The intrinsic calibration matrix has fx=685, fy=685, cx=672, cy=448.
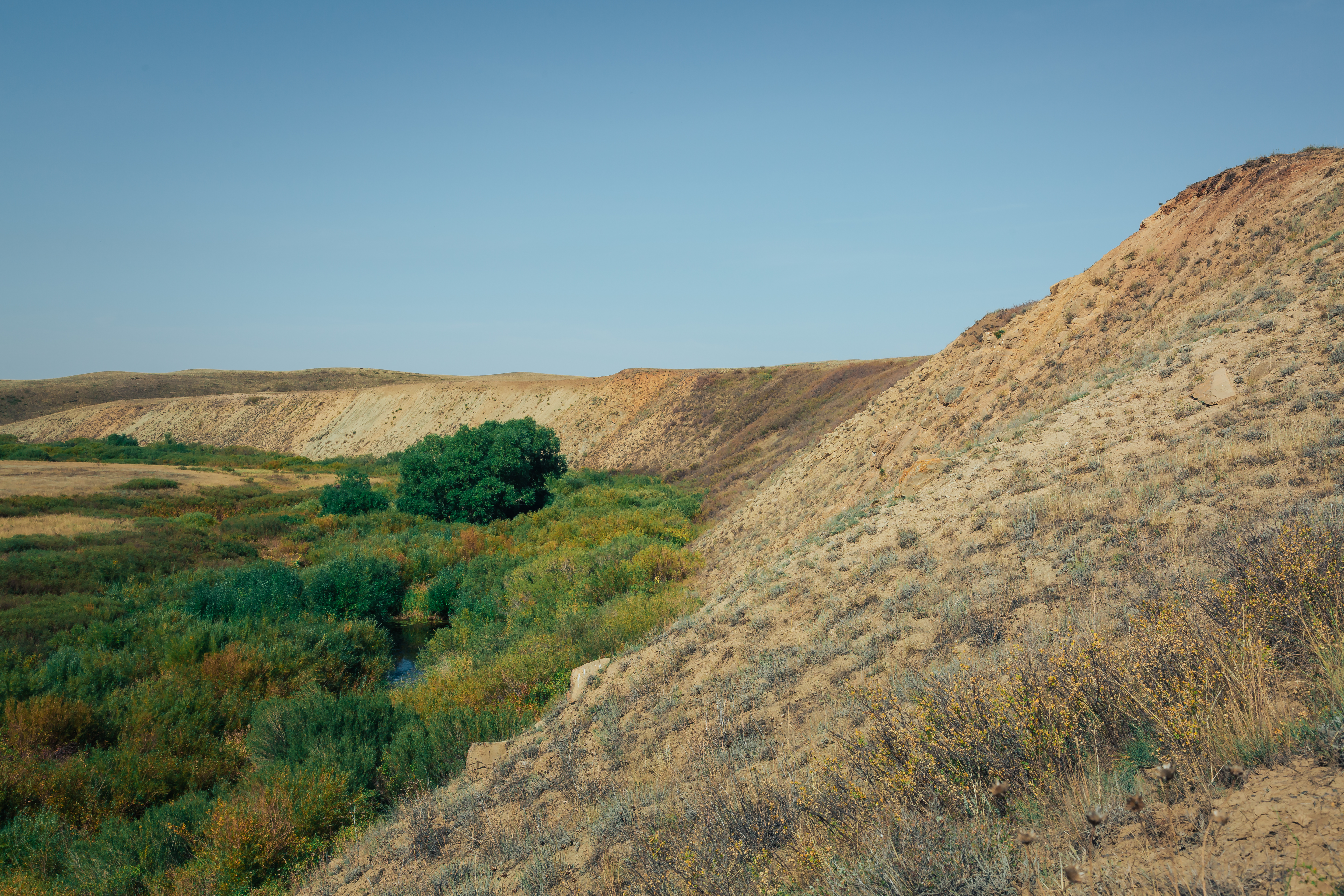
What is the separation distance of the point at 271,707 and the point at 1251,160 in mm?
25591

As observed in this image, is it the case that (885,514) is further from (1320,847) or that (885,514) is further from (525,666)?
(1320,847)

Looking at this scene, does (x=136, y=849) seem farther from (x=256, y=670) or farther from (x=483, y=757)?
(x=256, y=670)

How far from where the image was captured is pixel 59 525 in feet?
A: 92.9

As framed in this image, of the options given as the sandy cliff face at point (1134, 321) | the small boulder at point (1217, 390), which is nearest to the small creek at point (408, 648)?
the sandy cliff face at point (1134, 321)

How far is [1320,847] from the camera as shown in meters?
2.66

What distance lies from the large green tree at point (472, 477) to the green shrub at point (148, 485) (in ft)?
51.8

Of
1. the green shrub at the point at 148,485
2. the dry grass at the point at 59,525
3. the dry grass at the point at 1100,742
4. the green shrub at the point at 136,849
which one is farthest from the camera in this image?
the green shrub at the point at 148,485

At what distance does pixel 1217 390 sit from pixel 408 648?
66.7ft

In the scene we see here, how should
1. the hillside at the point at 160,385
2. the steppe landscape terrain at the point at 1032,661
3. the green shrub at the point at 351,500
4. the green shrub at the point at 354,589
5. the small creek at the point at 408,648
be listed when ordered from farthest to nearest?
1. the hillside at the point at 160,385
2. the green shrub at the point at 351,500
3. the green shrub at the point at 354,589
4. the small creek at the point at 408,648
5. the steppe landscape terrain at the point at 1032,661

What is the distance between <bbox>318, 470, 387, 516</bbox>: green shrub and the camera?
34.6m

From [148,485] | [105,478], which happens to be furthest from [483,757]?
[105,478]

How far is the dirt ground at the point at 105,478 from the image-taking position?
37.4 meters

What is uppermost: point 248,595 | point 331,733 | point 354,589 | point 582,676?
point 582,676

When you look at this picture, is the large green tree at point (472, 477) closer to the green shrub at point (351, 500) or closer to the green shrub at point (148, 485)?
the green shrub at point (351, 500)
